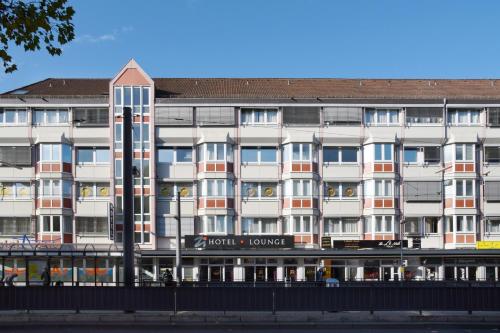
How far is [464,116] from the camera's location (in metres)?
51.1

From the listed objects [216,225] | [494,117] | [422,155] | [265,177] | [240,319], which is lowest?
[240,319]

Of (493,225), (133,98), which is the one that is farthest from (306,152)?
(493,225)

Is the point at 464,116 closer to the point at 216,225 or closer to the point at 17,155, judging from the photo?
the point at 216,225

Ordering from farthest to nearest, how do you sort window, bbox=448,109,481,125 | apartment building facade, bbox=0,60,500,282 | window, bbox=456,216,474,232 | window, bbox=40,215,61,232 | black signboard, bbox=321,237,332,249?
window, bbox=448,109,481,125 < window, bbox=456,216,474,232 < black signboard, bbox=321,237,332,249 < apartment building facade, bbox=0,60,500,282 < window, bbox=40,215,61,232

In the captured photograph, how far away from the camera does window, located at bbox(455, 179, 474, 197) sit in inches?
1961

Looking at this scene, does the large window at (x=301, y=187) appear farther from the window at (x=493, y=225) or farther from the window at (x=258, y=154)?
the window at (x=493, y=225)

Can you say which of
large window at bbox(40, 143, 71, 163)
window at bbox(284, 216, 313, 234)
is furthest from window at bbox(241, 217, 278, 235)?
large window at bbox(40, 143, 71, 163)

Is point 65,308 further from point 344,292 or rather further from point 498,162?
point 498,162

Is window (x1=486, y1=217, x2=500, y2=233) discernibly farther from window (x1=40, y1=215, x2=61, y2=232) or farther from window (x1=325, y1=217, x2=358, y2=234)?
window (x1=40, y1=215, x2=61, y2=232)

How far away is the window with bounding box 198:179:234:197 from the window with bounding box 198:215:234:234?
63.5 inches

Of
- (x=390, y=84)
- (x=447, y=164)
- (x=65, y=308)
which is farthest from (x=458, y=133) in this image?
(x=65, y=308)

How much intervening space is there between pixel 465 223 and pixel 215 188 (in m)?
18.4

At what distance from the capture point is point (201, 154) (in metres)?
50.0

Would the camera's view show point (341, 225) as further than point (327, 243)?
Yes
